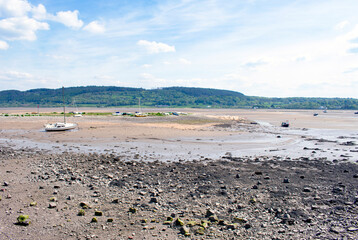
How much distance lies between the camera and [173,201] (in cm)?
1065

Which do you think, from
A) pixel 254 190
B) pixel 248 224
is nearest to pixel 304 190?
pixel 254 190

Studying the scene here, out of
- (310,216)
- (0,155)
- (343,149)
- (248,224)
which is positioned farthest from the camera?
(343,149)

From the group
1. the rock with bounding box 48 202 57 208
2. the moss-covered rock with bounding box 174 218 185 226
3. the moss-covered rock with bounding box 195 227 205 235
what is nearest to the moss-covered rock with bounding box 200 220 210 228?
the moss-covered rock with bounding box 195 227 205 235

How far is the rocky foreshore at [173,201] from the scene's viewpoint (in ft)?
27.3

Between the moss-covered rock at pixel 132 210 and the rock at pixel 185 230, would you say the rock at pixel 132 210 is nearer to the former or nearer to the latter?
the moss-covered rock at pixel 132 210

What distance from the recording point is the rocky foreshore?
8312 millimetres

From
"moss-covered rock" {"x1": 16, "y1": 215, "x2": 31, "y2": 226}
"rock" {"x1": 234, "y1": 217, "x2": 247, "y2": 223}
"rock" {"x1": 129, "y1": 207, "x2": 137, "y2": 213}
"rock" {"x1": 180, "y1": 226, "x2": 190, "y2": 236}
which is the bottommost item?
"rock" {"x1": 234, "y1": 217, "x2": 247, "y2": 223}

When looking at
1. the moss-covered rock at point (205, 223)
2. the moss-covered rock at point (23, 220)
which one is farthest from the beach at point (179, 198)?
the moss-covered rock at point (23, 220)

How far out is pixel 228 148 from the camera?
2530 cm

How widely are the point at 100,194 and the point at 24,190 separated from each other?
3.15 meters

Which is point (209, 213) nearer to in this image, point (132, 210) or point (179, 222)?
point (179, 222)

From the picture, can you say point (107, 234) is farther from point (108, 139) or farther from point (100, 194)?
point (108, 139)

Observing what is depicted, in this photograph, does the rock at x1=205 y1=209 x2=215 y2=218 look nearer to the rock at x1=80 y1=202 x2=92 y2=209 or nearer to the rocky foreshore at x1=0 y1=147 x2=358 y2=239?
the rocky foreshore at x1=0 y1=147 x2=358 y2=239

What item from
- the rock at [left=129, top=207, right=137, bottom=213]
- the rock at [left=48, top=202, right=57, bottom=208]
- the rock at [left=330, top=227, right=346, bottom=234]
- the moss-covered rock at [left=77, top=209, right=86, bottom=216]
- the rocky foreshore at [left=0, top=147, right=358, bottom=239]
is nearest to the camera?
the rocky foreshore at [left=0, top=147, right=358, bottom=239]
